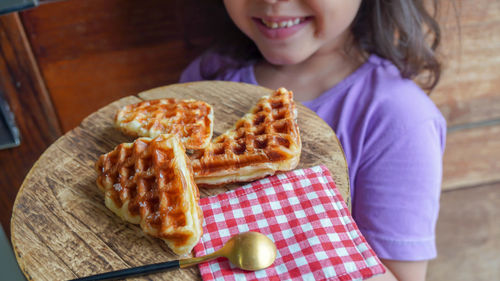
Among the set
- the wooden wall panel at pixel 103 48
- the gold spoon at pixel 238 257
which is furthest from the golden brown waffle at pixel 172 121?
the wooden wall panel at pixel 103 48

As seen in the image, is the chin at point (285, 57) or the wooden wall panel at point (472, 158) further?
the wooden wall panel at point (472, 158)

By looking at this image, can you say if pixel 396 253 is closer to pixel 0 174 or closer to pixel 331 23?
pixel 331 23

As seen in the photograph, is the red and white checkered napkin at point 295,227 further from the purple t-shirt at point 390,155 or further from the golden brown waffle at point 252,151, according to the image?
the purple t-shirt at point 390,155

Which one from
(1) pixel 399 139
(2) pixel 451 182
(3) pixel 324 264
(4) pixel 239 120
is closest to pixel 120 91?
(4) pixel 239 120

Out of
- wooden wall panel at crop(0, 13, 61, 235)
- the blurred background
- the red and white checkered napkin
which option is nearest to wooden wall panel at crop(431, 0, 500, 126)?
the blurred background

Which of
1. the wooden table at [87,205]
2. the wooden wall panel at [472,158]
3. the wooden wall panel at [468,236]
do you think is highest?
the wooden table at [87,205]

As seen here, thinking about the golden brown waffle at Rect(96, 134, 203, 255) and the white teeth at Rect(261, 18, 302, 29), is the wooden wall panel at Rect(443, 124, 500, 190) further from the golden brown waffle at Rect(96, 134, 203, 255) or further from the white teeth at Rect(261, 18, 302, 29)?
the golden brown waffle at Rect(96, 134, 203, 255)
